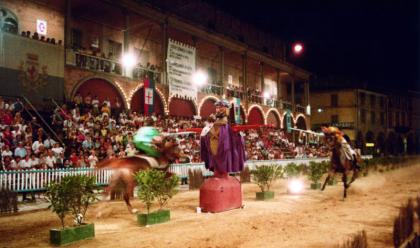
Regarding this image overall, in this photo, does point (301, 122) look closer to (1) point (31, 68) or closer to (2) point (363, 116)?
(2) point (363, 116)

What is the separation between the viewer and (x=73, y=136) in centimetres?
1708

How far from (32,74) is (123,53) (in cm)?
697

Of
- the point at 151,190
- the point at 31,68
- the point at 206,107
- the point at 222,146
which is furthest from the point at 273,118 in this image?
the point at 151,190

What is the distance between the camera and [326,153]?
36.5 meters

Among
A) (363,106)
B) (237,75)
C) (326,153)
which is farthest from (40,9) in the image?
(363,106)

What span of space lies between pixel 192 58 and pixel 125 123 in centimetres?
842

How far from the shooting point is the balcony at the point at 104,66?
21.1 m

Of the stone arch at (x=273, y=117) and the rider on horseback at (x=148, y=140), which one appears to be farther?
the stone arch at (x=273, y=117)

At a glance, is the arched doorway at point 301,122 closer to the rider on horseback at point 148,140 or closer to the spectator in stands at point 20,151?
the spectator in stands at point 20,151

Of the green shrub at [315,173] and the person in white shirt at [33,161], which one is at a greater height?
the person in white shirt at [33,161]

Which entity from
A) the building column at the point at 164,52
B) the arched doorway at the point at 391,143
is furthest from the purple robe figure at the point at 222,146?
the arched doorway at the point at 391,143

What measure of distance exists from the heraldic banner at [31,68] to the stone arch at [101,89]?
1.53 m

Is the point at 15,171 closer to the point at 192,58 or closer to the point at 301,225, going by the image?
the point at 301,225

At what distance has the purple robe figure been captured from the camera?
10516mm
